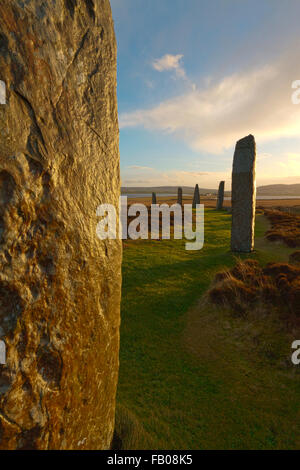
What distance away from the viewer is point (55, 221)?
1.49 metres

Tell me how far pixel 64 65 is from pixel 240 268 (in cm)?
572

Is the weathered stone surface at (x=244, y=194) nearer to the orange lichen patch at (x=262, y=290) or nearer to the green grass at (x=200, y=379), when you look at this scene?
the orange lichen patch at (x=262, y=290)

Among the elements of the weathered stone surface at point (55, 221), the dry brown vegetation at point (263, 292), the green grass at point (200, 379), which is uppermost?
the weathered stone surface at point (55, 221)

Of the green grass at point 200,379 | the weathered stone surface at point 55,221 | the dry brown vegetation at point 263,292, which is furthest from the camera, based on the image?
the dry brown vegetation at point 263,292

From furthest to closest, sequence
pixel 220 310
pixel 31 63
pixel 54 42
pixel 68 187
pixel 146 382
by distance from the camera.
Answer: pixel 220 310, pixel 146 382, pixel 68 187, pixel 54 42, pixel 31 63

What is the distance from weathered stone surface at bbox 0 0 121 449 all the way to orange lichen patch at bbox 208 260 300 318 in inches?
142

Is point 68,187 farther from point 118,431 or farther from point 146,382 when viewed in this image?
point 146,382

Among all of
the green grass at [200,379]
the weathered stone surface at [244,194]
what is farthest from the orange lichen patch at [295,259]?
the green grass at [200,379]

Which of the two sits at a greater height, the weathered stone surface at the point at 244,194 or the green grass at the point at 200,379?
the weathered stone surface at the point at 244,194

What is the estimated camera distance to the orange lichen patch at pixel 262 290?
455 cm

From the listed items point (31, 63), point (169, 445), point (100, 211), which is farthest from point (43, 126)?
point (169, 445)

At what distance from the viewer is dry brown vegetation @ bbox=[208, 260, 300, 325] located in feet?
14.7

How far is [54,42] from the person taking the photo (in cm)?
143

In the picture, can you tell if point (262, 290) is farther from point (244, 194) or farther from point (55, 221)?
point (244, 194)
